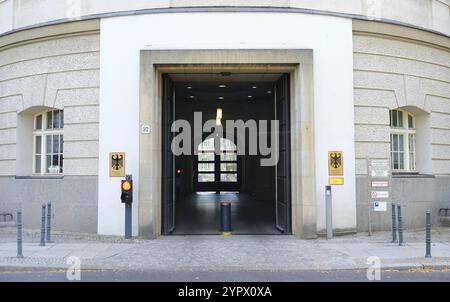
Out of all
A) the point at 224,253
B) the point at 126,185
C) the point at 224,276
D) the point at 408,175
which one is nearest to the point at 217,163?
the point at 408,175

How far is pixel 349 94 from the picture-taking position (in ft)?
43.4

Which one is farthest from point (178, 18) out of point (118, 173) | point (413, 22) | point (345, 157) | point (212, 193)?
point (212, 193)

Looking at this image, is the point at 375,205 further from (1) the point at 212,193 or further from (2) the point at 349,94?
(1) the point at 212,193

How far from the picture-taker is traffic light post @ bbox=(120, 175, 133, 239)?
40.5 feet

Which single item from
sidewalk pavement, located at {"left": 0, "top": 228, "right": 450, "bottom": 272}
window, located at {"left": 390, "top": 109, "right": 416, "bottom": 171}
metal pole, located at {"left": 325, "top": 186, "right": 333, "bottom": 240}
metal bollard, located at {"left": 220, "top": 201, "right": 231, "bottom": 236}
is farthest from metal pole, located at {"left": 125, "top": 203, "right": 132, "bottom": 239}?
window, located at {"left": 390, "top": 109, "right": 416, "bottom": 171}

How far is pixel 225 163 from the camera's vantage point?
31859mm

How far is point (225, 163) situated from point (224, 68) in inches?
752

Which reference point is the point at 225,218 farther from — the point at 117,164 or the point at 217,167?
A: the point at 217,167

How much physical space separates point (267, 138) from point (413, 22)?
7.24 metres

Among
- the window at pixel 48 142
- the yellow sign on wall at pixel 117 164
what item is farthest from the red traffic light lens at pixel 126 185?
the window at pixel 48 142

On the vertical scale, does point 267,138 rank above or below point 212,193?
above

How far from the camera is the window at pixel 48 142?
14414 millimetres

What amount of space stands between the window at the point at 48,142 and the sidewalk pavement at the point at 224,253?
233 centimetres
